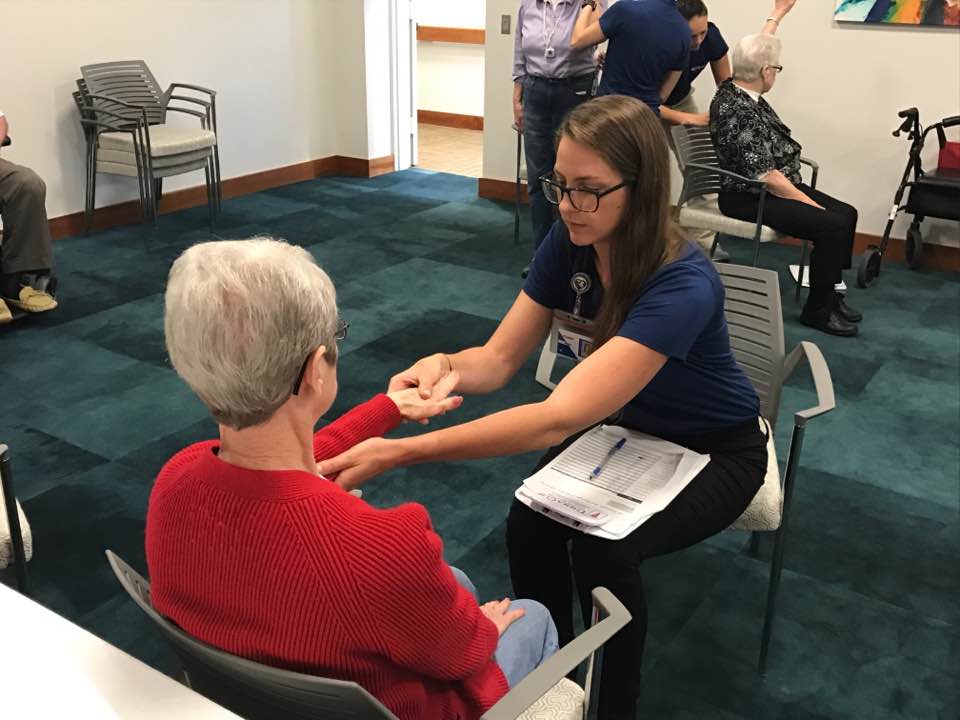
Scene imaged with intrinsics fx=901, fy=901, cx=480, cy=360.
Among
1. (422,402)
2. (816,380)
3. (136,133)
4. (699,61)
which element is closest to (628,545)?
(422,402)

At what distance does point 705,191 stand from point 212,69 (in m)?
3.57

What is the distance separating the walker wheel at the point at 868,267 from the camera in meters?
4.73

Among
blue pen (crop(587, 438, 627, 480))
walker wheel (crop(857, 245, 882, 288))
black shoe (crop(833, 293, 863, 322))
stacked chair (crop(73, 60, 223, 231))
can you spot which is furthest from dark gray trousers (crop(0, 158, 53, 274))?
walker wheel (crop(857, 245, 882, 288))

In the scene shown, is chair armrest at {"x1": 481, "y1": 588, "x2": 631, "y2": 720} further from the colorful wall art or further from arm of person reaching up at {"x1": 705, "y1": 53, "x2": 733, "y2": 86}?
the colorful wall art

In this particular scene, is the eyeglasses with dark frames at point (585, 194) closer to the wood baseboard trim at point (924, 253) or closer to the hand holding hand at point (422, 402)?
the hand holding hand at point (422, 402)

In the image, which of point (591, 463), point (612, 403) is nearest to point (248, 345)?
point (612, 403)

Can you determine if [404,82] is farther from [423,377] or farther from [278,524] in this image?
[278,524]

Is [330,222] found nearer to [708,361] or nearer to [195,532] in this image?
[708,361]

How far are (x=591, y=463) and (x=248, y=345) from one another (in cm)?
97

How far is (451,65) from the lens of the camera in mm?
9445

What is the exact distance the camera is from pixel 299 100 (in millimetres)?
6840

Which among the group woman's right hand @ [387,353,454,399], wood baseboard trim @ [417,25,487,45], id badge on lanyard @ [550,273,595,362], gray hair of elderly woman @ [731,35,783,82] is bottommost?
woman's right hand @ [387,353,454,399]

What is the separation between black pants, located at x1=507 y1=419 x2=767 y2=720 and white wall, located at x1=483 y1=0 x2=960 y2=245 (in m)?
3.86

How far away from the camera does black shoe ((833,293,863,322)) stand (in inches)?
165
